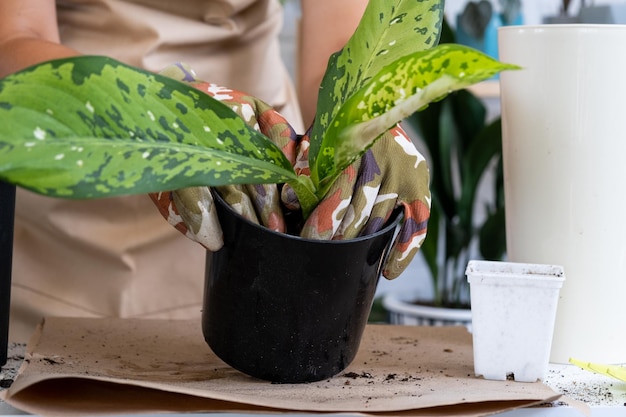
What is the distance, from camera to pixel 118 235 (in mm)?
945

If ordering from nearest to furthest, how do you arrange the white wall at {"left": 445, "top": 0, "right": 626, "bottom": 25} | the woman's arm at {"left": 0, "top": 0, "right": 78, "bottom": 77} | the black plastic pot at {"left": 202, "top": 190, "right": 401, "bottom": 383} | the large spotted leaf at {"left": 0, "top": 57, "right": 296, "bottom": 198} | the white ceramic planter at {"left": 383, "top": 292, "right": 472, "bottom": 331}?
the large spotted leaf at {"left": 0, "top": 57, "right": 296, "bottom": 198}
the black plastic pot at {"left": 202, "top": 190, "right": 401, "bottom": 383}
the woman's arm at {"left": 0, "top": 0, "right": 78, "bottom": 77}
the white ceramic planter at {"left": 383, "top": 292, "right": 472, "bottom": 331}
the white wall at {"left": 445, "top": 0, "right": 626, "bottom": 25}

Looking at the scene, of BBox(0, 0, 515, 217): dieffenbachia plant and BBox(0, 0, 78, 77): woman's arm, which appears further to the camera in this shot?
BBox(0, 0, 78, 77): woman's arm

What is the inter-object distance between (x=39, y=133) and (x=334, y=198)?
0.20m

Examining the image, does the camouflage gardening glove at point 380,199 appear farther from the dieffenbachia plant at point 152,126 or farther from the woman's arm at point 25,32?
the woman's arm at point 25,32

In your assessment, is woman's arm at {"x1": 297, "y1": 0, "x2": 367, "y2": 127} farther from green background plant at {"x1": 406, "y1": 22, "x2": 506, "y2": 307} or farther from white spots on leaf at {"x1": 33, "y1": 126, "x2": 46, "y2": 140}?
green background plant at {"x1": 406, "y1": 22, "x2": 506, "y2": 307}

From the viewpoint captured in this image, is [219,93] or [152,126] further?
[219,93]

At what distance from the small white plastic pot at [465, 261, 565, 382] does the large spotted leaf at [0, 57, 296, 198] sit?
0.64 feet

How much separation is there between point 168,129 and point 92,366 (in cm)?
22

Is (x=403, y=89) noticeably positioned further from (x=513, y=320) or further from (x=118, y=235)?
(x=118, y=235)

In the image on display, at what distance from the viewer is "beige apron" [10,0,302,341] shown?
3.07ft

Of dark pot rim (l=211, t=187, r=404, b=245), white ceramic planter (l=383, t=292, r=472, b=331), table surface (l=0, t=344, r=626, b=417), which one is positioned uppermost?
dark pot rim (l=211, t=187, r=404, b=245)

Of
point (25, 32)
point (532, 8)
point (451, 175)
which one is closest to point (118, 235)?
point (25, 32)

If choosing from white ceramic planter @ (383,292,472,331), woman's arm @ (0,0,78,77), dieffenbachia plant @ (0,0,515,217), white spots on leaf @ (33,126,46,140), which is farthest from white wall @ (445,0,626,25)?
white spots on leaf @ (33,126,46,140)

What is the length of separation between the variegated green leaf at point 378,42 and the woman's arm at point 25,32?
28cm
